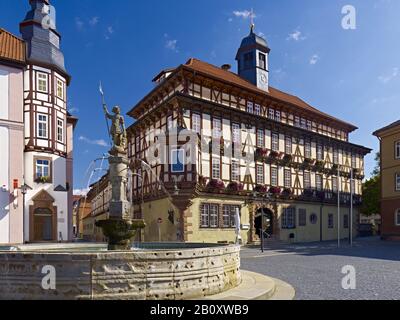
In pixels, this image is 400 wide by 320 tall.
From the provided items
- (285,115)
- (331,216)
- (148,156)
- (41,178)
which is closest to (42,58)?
(41,178)

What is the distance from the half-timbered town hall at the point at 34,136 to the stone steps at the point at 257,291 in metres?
19.5

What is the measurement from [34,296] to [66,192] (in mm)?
21533

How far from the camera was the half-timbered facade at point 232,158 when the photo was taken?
91.7 feet

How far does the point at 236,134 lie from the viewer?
31.4 metres

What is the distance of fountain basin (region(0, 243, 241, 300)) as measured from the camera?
258 inches

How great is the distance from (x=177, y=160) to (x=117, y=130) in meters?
16.7

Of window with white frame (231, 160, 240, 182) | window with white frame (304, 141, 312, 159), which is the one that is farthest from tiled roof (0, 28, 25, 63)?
window with white frame (304, 141, 312, 159)

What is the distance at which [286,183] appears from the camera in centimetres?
3566

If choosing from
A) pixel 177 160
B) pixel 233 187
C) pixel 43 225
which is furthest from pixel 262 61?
pixel 43 225

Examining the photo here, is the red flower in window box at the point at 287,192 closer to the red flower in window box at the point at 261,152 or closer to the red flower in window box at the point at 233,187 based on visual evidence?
the red flower in window box at the point at 261,152

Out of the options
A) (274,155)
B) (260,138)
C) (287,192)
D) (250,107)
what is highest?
(250,107)

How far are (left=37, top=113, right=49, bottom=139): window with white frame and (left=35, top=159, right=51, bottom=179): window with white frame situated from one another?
1810 millimetres

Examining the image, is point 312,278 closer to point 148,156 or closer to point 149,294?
point 149,294

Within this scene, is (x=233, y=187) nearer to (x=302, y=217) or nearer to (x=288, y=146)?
(x=288, y=146)
